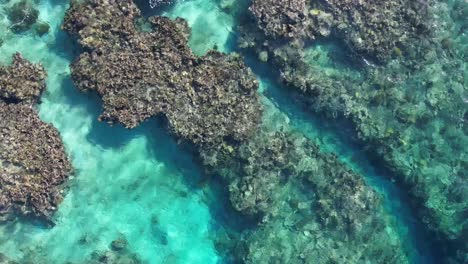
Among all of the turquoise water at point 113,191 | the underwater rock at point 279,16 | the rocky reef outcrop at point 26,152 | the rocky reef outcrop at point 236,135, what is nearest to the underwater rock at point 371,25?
the underwater rock at point 279,16

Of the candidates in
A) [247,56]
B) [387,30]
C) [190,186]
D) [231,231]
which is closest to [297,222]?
[231,231]

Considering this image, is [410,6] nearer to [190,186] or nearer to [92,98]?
[190,186]

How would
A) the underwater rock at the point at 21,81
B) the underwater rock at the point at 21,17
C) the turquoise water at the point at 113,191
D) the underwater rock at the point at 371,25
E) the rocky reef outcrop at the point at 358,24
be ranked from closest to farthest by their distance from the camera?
the underwater rock at the point at 21,81 → the turquoise water at the point at 113,191 → the underwater rock at the point at 21,17 → the rocky reef outcrop at the point at 358,24 → the underwater rock at the point at 371,25

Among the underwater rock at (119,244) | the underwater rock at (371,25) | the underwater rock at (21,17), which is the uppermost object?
the underwater rock at (371,25)

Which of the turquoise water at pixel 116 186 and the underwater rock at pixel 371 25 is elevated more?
the underwater rock at pixel 371 25

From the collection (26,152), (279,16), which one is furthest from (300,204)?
(26,152)

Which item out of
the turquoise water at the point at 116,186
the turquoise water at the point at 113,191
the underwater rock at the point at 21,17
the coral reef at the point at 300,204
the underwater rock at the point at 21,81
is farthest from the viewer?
the underwater rock at the point at 21,17

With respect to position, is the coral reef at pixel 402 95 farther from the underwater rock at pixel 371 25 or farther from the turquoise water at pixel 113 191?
the turquoise water at pixel 113 191

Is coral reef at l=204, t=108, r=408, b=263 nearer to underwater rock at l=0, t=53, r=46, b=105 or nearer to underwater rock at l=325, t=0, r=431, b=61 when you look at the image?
underwater rock at l=325, t=0, r=431, b=61
